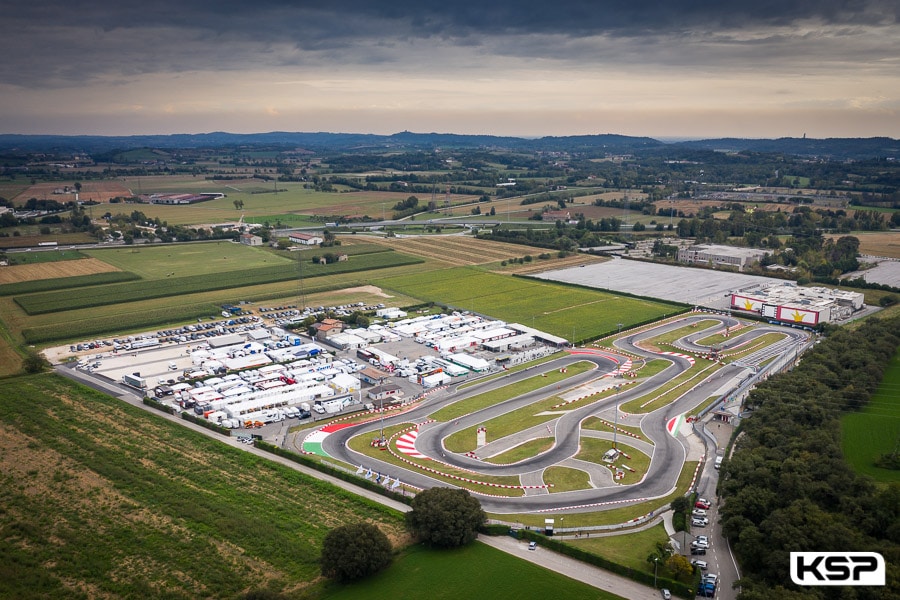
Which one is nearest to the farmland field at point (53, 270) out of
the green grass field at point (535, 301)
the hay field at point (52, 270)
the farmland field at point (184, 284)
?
the hay field at point (52, 270)

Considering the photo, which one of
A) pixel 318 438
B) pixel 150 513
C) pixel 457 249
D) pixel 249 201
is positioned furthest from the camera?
pixel 249 201

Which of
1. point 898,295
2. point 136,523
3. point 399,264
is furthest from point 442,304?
point 898,295

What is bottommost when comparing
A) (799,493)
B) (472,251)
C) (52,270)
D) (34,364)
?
(34,364)

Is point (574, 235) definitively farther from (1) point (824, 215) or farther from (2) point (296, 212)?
(2) point (296, 212)

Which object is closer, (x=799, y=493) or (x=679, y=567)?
(x=679, y=567)

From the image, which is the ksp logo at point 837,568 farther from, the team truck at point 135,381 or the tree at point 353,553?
the team truck at point 135,381

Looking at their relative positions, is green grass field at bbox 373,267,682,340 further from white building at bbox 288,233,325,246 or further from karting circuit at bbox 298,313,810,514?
white building at bbox 288,233,325,246

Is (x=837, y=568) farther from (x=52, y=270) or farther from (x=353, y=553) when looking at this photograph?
(x=52, y=270)

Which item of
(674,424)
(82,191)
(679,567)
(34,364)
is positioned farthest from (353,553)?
(82,191)
